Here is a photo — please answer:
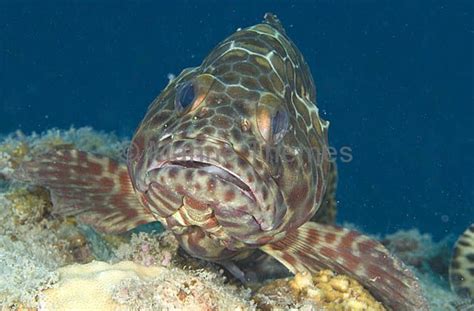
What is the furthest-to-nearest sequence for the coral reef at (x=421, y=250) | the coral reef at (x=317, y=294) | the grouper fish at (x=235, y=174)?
the coral reef at (x=421, y=250) < the coral reef at (x=317, y=294) < the grouper fish at (x=235, y=174)

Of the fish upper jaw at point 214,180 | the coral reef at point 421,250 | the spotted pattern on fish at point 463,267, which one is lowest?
the spotted pattern on fish at point 463,267

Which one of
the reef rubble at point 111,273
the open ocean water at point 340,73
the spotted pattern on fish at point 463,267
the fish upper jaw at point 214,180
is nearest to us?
the reef rubble at point 111,273

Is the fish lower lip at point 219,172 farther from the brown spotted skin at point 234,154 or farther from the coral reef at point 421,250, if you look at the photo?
the coral reef at point 421,250

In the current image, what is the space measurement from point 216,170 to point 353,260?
2.05m

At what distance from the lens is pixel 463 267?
24.7 feet

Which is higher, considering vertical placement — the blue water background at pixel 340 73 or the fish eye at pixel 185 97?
the blue water background at pixel 340 73

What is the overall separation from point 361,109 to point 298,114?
46266 millimetres

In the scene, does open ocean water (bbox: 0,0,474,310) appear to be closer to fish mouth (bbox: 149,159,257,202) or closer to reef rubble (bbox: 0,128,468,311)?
reef rubble (bbox: 0,128,468,311)

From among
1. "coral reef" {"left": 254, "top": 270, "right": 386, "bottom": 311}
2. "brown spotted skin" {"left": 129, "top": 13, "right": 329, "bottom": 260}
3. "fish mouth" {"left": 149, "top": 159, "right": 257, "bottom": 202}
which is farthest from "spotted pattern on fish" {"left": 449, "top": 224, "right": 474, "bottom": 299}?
"fish mouth" {"left": 149, "top": 159, "right": 257, "bottom": 202}

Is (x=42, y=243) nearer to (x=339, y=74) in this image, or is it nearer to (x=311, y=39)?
(x=339, y=74)

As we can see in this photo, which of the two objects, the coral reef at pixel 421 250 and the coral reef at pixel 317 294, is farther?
the coral reef at pixel 421 250

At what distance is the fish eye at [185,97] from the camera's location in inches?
180

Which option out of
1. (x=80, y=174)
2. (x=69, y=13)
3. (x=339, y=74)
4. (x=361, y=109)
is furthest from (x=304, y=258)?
(x=69, y=13)

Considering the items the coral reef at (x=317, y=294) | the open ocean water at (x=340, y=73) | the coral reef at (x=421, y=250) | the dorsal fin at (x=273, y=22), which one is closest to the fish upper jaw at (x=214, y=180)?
the coral reef at (x=317, y=294)
